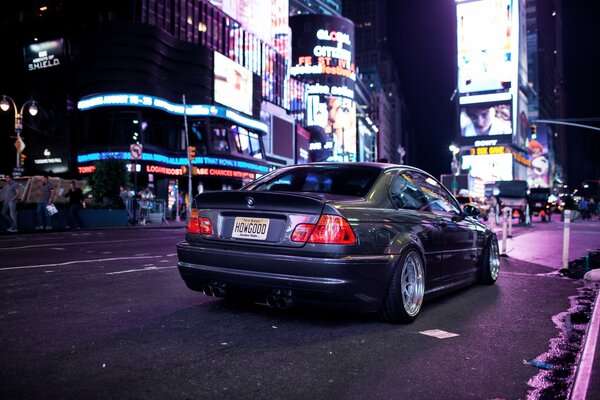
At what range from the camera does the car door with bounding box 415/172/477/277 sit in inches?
202

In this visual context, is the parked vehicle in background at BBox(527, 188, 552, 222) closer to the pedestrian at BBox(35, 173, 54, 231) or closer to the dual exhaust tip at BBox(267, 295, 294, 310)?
the pedestrian at BBox(35, 173, 54, 231)

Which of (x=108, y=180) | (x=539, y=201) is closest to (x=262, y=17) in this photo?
(x=539, y=201)

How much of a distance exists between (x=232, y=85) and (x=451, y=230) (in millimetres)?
46832

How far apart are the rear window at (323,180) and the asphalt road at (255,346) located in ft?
3.85

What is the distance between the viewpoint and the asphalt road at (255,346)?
104 inches

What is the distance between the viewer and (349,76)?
9744 centimetres

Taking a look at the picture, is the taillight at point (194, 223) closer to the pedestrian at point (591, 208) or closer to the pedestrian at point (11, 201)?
the pedestrian at point (11, 201)

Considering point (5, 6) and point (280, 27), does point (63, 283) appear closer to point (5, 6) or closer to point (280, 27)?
point (5, 6)

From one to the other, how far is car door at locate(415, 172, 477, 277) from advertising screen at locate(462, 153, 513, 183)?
10579cm

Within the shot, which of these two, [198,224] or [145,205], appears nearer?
[198,224]

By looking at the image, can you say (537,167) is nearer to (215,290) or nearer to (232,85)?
(232,85)

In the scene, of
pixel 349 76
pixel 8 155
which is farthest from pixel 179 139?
pixel 349 76

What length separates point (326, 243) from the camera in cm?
378

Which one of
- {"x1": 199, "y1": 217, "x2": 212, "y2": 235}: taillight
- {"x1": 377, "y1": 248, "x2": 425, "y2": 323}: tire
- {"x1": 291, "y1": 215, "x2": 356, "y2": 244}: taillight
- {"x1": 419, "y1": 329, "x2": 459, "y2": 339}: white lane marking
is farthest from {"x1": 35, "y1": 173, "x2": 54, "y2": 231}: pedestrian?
{"x1": 419, "y1": 329, "x2": 459, "y2": 339}: white lane marking
